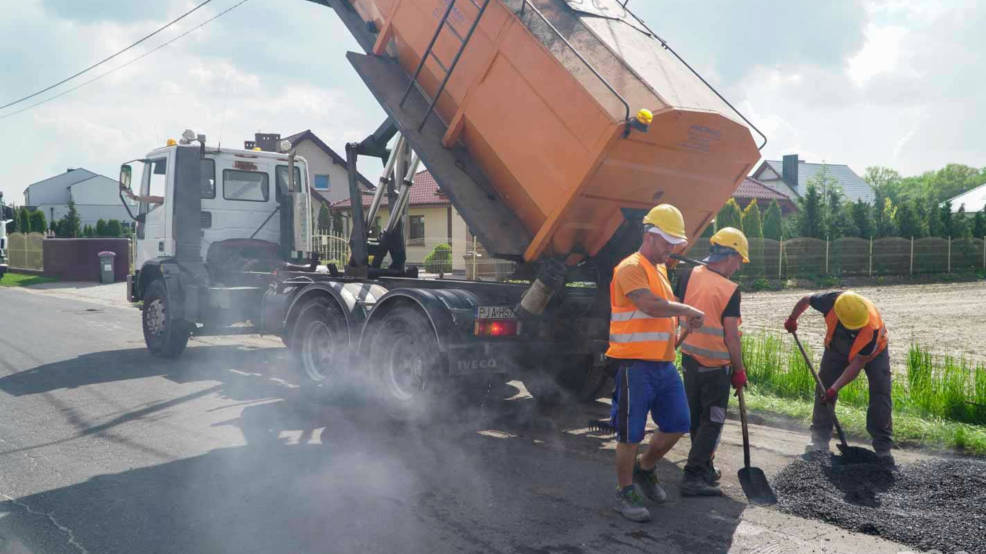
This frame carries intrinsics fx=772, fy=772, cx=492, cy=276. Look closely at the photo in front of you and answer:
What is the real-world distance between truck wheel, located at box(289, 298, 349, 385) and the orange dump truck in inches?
15.5

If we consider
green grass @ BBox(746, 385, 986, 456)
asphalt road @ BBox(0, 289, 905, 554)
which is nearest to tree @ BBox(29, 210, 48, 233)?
asphalt road @ BBox(0, 289, 905, 554)

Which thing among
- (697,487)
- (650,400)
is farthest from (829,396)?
(650,400)

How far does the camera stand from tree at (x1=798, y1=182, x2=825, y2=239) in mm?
24750

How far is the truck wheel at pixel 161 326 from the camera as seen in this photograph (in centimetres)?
931

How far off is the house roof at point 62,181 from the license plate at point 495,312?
8395 centimetres

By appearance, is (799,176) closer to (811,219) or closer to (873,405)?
(811,219)

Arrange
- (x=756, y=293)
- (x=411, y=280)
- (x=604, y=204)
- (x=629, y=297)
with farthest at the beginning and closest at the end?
1. (x=756, y=293)
2. (x=411, y=280)
3. (x=604, y=204)
4. (x=629, y=297)

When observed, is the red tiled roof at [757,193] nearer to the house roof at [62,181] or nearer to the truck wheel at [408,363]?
the truck wheel at [408,363]

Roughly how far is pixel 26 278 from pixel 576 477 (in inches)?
1106

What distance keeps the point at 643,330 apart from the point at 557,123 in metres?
1.80

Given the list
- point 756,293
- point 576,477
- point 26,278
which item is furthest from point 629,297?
point 26,278

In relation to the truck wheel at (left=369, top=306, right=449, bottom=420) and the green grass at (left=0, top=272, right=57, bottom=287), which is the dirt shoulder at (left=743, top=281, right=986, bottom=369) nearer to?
the truck wheel at (left=369, top=306, right=449, bottom=420)

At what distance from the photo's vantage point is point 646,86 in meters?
5.21

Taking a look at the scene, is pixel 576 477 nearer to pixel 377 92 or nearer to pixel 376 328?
pixel 376 328
